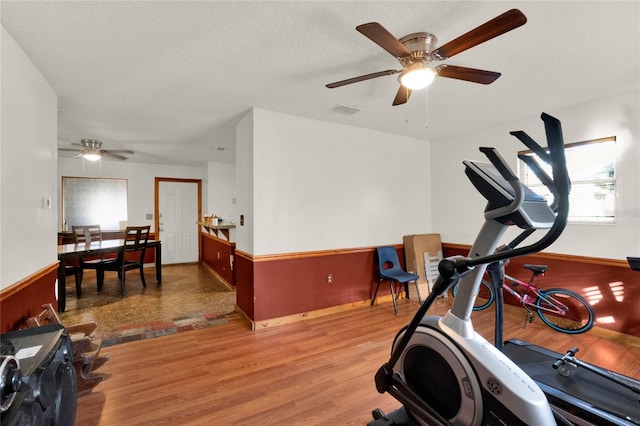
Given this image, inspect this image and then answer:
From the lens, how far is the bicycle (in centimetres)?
310

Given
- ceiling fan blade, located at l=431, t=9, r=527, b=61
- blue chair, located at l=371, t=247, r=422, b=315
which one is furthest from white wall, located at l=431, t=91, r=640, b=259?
ceiling fan blade, located at l=431, t=9, r=527, b=61

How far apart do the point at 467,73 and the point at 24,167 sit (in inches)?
121

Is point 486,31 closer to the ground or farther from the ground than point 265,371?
farther from the ground

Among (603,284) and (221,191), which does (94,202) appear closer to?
(221,191)

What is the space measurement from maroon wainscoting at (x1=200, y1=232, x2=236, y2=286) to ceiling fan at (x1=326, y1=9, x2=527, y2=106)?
375 centimetres

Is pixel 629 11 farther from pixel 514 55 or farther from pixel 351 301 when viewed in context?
pixel 351 301

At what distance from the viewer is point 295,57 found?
2.19 m

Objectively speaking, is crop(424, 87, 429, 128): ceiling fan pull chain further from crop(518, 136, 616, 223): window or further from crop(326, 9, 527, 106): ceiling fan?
crop(518, 136, 616, 223): window

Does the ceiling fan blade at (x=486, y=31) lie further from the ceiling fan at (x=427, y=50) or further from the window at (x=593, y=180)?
the window at (x=593, y=180)

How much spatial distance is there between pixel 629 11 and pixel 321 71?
1.92m

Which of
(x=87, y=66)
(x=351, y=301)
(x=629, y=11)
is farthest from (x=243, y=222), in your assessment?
(x=629, y=11)

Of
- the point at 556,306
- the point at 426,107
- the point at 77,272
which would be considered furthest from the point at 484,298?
the point at 77,272

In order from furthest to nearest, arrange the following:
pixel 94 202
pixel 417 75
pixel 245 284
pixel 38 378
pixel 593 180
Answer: pixel 94 202
pixel 245 284
pixel 593 180
pixel 417 75
pixel 38 378

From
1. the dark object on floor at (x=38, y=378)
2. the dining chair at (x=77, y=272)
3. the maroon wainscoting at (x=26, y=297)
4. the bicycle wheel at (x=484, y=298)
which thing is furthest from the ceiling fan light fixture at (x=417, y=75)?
the dining chair at (x=77, y=272)
